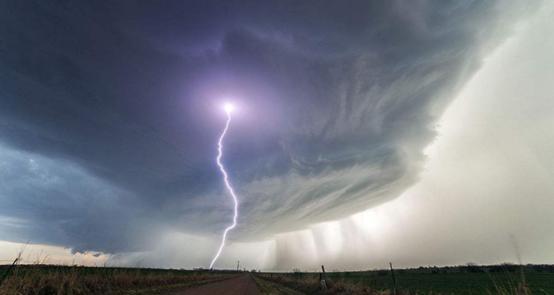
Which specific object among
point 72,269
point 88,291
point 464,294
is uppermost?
point 72,269

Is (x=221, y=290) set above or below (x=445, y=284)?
above

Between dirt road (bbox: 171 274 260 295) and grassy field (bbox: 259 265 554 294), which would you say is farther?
dirt road (bbox: 171 274 260 295)

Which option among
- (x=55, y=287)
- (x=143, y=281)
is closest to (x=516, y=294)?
(x=55, y=287)

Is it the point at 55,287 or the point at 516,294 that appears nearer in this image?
the point at 516,294

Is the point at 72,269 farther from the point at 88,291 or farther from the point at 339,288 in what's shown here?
the point at 339,288

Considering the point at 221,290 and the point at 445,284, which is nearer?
the point at 221,290

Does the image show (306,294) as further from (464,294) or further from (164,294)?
(464,294)

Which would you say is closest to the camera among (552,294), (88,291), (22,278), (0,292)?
(0,292)

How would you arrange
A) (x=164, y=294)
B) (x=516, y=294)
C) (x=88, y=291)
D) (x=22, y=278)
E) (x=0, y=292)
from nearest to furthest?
(x=516, y=294), (x=0, y=292), (x=22, y=278), (x=88, y=291), (x=164, y=294)

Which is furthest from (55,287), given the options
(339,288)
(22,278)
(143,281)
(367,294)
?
(339,288)

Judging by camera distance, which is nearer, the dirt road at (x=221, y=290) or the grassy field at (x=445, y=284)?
the grassy field at (x=445, y=284)

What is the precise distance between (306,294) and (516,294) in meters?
18.9

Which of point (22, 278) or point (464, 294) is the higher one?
point (22, 278)

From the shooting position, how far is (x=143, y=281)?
18875 millimetres
